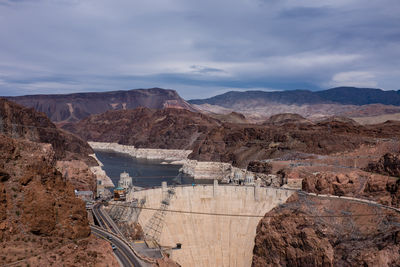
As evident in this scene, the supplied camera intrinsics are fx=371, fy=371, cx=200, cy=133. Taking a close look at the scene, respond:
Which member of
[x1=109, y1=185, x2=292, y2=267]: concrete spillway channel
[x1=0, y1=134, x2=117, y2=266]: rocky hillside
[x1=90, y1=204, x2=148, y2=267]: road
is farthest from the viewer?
[x1=109, y1=185, x2=292, y2=267]: concrete spillway channel

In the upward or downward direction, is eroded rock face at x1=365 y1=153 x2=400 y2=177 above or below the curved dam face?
above

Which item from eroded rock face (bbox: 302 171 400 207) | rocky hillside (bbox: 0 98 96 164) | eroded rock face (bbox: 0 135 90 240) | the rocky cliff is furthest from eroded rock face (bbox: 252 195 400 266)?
rocky hillside (bbox: 0 98 96 164)

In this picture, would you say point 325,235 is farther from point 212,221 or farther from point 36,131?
point 36,131

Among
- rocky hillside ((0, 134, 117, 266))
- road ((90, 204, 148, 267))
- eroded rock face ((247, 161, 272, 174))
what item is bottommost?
road ((90, 204, 148, 267))

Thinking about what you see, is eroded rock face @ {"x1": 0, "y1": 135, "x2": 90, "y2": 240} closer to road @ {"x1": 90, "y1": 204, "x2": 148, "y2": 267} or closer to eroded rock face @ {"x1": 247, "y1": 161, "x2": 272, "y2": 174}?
road @ {"x1": 90, "y1": 204, "x2": 148, "y2": 267}

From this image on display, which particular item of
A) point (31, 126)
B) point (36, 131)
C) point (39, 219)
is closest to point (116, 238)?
point (39, 219)

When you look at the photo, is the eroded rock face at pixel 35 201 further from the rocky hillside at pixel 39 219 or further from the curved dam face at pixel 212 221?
the curved dam face at pixel 212 221

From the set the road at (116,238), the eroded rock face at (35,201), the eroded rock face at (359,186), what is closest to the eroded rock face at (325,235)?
the eroded rock face at (359,186)
